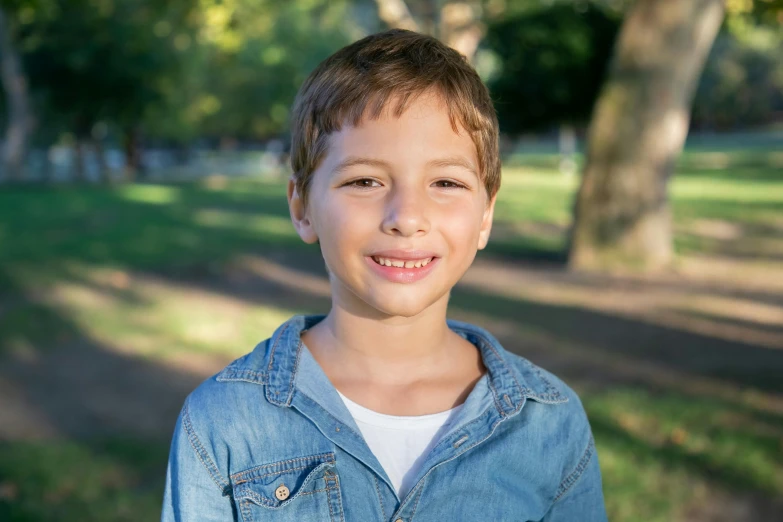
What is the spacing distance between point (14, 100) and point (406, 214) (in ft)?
96.6

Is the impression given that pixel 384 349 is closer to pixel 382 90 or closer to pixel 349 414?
pixel 349 414

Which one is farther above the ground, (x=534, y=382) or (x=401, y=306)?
(x=401, y=306)

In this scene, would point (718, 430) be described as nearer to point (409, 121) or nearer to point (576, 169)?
point (409, 121)

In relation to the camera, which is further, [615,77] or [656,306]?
[615,77]

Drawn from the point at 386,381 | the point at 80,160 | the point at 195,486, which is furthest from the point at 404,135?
the point at 80,160

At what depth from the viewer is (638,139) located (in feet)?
33.9

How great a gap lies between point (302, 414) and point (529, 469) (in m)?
0.53

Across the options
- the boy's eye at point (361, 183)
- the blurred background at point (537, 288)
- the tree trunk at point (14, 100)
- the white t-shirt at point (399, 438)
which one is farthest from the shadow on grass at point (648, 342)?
the tree trunk at point (14, 100)

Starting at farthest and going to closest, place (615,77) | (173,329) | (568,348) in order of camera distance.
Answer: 1. (615,77)
2. (173,329)
3. (568,348)

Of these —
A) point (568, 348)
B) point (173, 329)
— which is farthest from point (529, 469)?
point (173, 329)

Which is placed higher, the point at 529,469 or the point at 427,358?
the point at 427,358

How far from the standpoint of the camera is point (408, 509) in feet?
6.01

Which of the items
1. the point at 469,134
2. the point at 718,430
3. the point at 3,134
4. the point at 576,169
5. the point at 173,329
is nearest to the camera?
the point at 469,134

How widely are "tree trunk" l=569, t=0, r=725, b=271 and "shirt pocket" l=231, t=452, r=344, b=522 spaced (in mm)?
9130
